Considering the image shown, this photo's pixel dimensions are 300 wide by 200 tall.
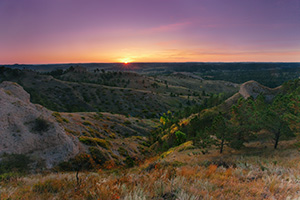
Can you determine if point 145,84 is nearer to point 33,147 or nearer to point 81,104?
point 81,104

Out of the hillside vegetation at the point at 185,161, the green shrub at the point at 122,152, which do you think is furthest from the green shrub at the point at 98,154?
the green shrub at the point at 122,152

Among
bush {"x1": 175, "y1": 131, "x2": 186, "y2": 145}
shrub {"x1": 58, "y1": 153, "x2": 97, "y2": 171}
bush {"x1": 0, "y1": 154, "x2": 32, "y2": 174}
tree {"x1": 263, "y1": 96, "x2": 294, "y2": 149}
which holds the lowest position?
bush {"x1": 175, "y1": 131, "x2": 186, "y2": 145}

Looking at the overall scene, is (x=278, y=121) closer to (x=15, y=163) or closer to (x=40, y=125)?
(x=15, y=163)

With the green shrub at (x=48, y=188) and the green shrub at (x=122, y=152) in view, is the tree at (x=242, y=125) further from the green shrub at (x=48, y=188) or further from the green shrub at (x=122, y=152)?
the green shrub at (x=48, y=188)

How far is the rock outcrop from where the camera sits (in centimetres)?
1425

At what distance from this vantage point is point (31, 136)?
15484mm

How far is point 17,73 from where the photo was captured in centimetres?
10831

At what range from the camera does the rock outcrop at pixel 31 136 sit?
14.2 m

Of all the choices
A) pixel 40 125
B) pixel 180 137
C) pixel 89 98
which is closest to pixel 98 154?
pixel 40 125

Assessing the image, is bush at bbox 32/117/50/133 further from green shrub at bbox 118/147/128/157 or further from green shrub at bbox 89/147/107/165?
green shrub at bbox 118/147/128/157

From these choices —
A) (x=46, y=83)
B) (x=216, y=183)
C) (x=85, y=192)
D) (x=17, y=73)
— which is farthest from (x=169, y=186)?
(x=17, y=73)

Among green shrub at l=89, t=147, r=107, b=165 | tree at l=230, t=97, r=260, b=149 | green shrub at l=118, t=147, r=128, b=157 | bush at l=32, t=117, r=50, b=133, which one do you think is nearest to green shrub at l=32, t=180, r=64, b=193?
bush at l=32, t=117, r=50, b=133

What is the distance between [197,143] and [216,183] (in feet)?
64.1

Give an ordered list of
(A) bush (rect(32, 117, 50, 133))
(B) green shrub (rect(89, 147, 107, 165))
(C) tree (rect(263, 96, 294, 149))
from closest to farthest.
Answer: (A) bush (rect(32, 117, 50, 133)) < (C) tree (rect(263, 96, 294, 149)) < (B) green shrub (rect(89, 147, 107, 165))
